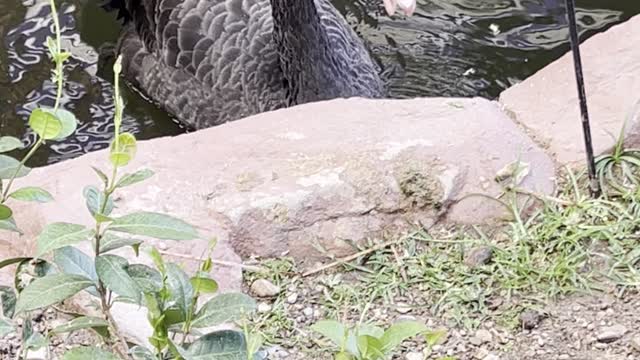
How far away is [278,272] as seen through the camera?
1920mm

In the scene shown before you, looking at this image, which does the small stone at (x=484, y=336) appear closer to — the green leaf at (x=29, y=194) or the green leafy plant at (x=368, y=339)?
the green leafy plant at (x=368, y=339)

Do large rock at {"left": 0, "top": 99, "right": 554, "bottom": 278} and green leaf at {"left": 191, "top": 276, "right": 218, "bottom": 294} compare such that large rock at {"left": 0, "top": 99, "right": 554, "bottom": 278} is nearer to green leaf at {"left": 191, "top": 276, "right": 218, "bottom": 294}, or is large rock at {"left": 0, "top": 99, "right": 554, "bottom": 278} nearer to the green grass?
the green grass

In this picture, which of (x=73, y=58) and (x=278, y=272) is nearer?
(x=278, y=272)

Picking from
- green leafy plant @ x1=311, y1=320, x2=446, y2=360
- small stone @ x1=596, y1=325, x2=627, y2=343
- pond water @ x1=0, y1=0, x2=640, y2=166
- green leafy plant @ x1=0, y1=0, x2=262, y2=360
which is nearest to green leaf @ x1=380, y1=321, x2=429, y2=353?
green leafy plant @ x1=311, y1=320, x2=446, y2=360

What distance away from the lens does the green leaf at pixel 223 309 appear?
46.9 inches

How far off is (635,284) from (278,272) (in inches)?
21.7

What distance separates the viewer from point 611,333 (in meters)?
1.79

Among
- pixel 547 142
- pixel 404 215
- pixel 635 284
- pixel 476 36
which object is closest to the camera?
pixel 635 284

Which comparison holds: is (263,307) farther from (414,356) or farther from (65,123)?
(65,123)

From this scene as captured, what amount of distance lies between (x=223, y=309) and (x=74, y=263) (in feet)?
0.50

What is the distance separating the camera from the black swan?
3373 mm

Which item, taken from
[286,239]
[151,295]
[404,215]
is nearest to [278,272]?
[286,239]

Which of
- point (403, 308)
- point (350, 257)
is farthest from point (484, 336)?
point (350, 257)

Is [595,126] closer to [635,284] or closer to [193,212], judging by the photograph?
[635,284]
